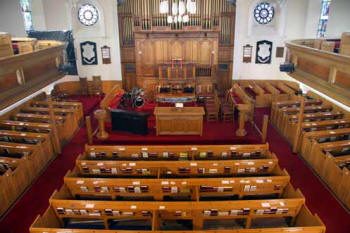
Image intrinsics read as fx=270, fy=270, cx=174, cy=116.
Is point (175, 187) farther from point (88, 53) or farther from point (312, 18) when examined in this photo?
point (312, 18)

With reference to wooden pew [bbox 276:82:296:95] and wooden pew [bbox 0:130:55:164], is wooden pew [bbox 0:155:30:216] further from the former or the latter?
wooden pew [bbox 276:82:296:95]

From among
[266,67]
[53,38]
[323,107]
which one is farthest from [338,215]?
[53,38]

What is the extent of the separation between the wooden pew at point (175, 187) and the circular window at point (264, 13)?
10.9 meters

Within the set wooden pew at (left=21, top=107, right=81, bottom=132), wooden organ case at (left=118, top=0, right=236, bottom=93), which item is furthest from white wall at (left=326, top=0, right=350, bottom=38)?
wooden pew at (left=21, top=107, right=81, bottom=132)

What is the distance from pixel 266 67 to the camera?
1540 cm

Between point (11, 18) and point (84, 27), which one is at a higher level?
point (11, 18)

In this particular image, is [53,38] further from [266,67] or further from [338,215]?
[338,215]

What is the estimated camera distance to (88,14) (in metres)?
14.7

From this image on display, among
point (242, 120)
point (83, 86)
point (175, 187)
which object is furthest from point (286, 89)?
point (83, 86)

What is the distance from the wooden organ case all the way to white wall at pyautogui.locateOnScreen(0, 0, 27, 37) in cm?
500

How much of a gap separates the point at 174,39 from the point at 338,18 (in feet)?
24.9

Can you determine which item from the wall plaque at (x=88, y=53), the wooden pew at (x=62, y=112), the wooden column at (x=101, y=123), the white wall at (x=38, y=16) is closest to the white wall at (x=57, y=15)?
the white wall at (x=38, y=16)

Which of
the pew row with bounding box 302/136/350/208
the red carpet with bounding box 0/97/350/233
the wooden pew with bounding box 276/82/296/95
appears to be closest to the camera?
the red carpet with bounding box 0/97/350/233

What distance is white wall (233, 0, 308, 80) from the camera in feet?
46.9
